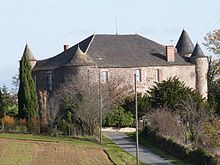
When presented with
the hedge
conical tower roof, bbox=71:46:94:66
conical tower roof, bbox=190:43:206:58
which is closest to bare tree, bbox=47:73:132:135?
conical tower roof, bbox=71:46:94:66

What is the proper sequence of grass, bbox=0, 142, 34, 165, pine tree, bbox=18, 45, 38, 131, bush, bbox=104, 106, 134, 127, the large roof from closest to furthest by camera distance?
grass, bbox=0, 142, 34, 165, pine tree, bbox=18, 45, 38, 131, bush, bbox=104, 106, 134, 127, the large roof

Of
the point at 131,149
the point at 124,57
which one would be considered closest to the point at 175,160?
the point at 131,149

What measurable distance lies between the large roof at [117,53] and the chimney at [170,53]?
0.55m

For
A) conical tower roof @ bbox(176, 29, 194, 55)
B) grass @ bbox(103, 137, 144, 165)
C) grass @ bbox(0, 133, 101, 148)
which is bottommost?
grass @ bbox(103, 137, 144, 165)

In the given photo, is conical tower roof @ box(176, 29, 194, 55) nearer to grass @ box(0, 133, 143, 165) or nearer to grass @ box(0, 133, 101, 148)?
grass @ box(0, 133, 143, 165)

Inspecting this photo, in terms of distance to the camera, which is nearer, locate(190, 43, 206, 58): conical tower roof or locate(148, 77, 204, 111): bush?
locate(148, 77, 204, 111): bush

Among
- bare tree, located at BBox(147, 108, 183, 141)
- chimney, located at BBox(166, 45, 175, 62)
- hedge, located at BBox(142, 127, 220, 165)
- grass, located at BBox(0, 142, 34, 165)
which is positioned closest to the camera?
hedge, located at BBox(142, 127, 220, 165)

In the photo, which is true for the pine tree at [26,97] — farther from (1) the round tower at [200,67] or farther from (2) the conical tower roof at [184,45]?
(2) the conical tower roof at [184,45]

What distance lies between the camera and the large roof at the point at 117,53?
266 feet

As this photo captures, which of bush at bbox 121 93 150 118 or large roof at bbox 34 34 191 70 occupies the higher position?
large roof at bbox 34 34 191 70

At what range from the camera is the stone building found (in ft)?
259

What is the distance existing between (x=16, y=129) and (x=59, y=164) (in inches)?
1081

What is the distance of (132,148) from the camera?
5312 cm

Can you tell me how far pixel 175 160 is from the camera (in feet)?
146
